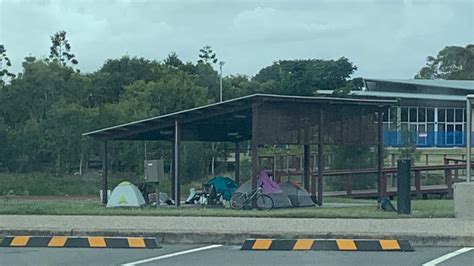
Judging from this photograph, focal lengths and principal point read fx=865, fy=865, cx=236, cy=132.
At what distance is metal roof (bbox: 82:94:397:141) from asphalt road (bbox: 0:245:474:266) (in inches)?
437

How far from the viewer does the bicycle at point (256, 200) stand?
24.7 m

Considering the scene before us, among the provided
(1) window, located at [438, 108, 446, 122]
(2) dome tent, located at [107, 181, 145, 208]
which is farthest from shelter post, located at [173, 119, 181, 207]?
(1) window, located at [438, 108, 446, 122]

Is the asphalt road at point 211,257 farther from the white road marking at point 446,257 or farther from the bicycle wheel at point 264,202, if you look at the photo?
the bicycle wheel at point 264,202

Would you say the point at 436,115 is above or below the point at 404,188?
above

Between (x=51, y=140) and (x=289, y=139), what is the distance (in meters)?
23.3

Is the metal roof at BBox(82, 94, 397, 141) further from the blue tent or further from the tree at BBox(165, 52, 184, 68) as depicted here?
the tree at BBox(165, 52, 184, 68)

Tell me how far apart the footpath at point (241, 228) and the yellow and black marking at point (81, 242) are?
43cm

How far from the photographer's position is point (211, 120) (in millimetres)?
28328

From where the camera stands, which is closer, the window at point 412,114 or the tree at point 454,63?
the window at point 412,114

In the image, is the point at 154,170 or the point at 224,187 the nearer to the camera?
the point at 154,170

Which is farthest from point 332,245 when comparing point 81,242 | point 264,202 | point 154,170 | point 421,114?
point 421,114

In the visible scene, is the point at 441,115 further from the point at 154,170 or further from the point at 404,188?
the point at 404,188

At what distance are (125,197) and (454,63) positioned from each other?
7471cm

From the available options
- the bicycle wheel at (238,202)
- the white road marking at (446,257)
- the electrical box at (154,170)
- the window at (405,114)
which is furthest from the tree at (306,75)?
the white road marking at (446,257)
